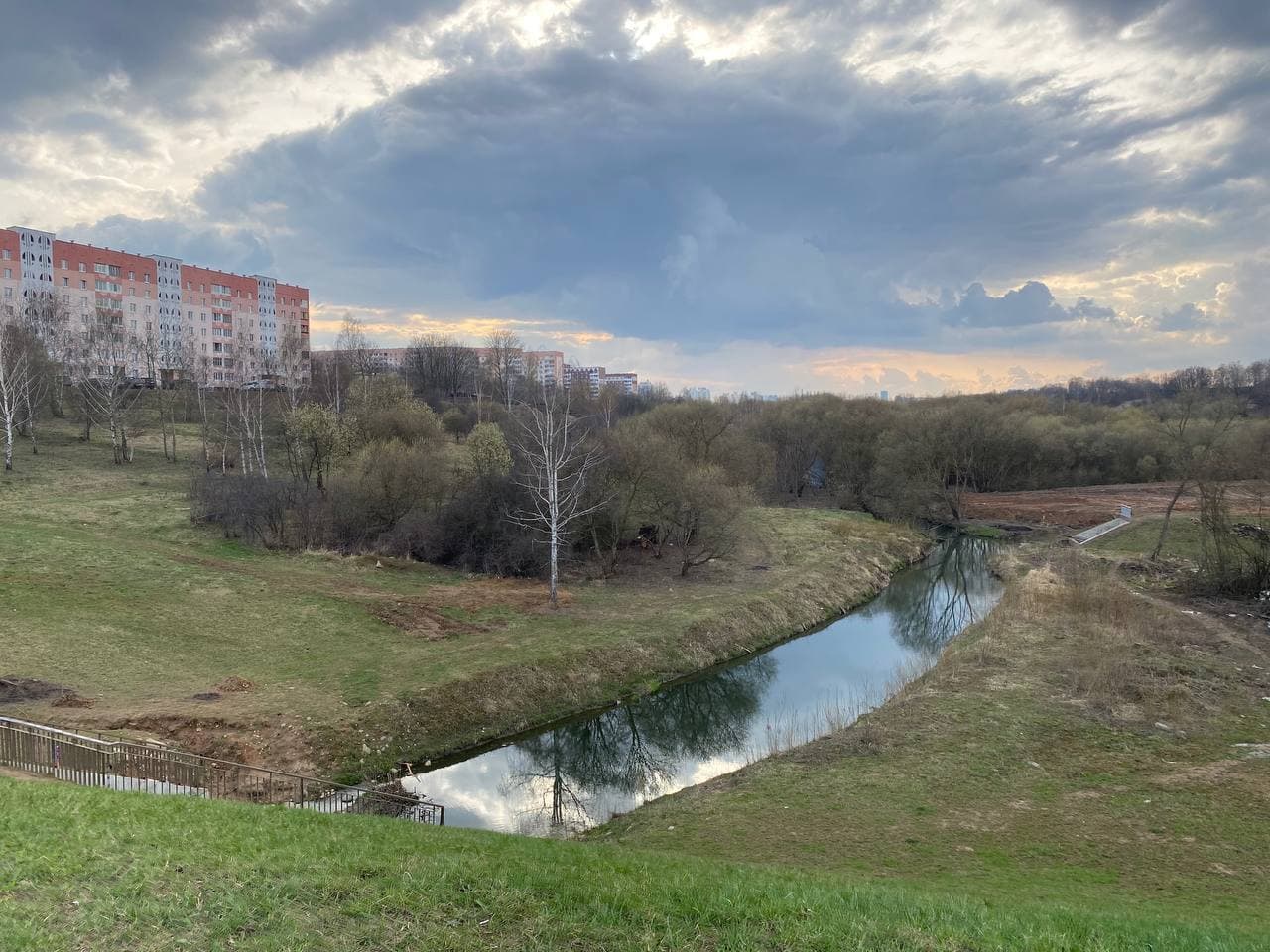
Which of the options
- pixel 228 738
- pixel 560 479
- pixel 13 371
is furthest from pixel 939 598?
pixel 13 371

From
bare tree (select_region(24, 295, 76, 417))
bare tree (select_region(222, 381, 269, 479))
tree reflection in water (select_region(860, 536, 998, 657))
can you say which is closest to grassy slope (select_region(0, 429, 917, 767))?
tree reflection in water (select_region(860, 536, 998, 657))

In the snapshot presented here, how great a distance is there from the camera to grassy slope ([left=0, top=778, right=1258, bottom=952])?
7.51 meters

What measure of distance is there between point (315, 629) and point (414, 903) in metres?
20.5

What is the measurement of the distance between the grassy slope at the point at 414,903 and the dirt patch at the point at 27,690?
33.1 ft

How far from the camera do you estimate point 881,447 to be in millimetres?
69000

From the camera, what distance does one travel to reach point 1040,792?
52.6 ft

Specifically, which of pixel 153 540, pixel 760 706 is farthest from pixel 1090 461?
pixel 153 540

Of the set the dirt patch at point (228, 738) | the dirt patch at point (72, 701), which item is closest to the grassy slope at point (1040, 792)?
the dirt patch at point (228, 738)

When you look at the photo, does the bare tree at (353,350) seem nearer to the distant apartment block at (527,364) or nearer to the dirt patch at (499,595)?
the distant apartment block at (527,364)

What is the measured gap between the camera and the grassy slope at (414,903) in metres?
7.51

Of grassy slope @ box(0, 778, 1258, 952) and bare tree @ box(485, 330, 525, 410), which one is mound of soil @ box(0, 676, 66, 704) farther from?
bare tree @ box(485, 330, 525, 410)

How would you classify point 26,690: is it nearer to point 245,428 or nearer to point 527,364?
point 245,428

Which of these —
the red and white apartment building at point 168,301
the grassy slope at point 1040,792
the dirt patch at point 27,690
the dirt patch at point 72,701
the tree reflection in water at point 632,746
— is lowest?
the tree reflection in water at point 632,746

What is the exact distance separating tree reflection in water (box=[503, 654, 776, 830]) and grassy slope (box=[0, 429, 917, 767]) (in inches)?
43.7
